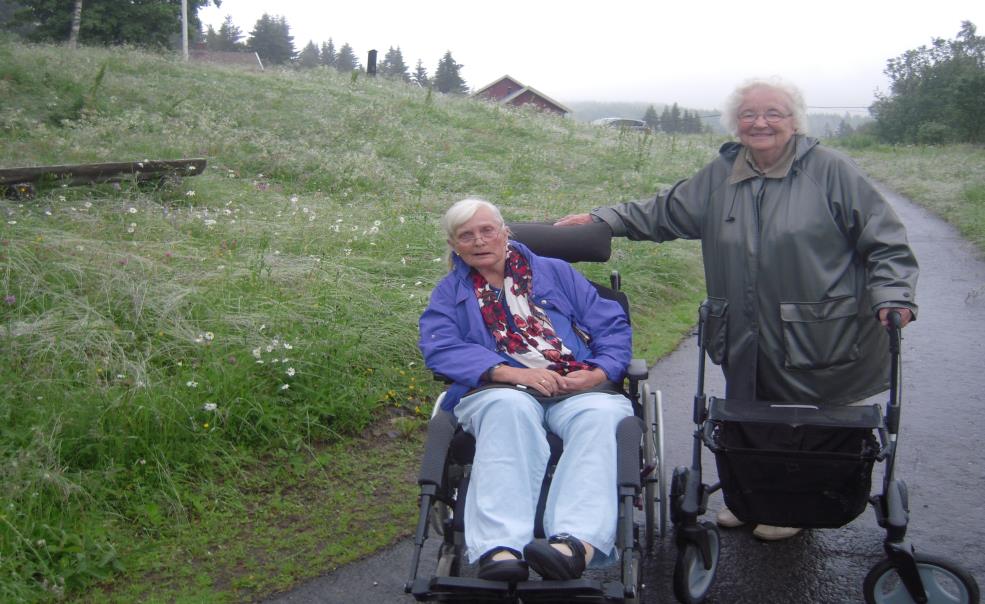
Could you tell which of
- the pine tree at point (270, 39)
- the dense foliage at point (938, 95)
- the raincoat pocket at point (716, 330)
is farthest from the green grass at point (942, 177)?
the pine tree at point (270, 39)

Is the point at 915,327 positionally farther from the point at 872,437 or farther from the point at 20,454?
the point at 20,454

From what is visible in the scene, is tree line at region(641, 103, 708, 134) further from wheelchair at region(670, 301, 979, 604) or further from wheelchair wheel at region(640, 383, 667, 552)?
wheelchair at region(670, 301, 979, 604)

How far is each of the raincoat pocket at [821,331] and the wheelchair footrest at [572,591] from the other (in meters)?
1.25

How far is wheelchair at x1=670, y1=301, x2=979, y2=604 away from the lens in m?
3.15

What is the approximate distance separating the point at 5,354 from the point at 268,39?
272ft

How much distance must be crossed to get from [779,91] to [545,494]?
6.12ft

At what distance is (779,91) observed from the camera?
357 cm

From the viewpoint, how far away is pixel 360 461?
468 centimetres

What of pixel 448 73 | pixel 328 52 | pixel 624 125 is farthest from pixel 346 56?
pixel 624 125

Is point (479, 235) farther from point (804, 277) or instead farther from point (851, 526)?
point (851, 526)

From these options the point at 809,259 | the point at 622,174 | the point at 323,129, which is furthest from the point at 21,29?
the point at 809,259

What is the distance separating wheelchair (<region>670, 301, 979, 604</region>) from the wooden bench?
6437 millimetres

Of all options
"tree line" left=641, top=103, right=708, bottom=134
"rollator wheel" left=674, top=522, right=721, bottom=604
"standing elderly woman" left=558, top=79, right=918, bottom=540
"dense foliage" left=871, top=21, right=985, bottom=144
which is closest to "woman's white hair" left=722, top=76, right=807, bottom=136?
"standing elderly woman" left=558, top=79, right=918, bottom=540

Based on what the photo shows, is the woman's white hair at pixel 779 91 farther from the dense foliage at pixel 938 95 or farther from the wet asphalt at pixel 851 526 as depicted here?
the dense foliage at pixel 938 95
